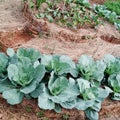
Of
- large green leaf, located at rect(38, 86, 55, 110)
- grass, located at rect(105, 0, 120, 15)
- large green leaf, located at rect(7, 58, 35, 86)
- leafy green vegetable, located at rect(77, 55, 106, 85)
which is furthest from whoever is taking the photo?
grass, located at rect(105, 0, 120, 15)

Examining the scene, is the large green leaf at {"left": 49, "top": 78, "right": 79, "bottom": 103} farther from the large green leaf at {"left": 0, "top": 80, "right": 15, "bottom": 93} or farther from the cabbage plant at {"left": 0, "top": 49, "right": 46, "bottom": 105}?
the large green leaf at {"left": 0, "top": 80, "right": 15, "bottom": 93}

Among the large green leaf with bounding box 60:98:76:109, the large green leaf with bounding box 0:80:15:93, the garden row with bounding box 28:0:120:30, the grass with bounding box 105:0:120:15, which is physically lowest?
the grass with bounding box 105:0:120:15

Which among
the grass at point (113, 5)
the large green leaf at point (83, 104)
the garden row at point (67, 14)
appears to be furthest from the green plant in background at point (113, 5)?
the large green leaf at point (83, 104)

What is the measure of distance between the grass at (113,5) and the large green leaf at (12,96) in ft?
8.90

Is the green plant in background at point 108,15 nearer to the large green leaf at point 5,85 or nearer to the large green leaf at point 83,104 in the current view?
the large green leaf at point 83,104

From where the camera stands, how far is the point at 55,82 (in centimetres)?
290

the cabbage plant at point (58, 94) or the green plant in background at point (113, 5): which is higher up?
the cabbage plant at point (58, 94)

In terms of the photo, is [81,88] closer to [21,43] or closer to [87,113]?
[87,113]

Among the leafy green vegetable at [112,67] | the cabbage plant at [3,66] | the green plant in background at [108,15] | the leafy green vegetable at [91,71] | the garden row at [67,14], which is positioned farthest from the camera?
the green plant in background at [108,15]

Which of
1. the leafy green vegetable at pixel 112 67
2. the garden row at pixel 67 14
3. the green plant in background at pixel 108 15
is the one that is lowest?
the green plant in background at pixel 108 15

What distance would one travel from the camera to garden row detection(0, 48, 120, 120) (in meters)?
2.87

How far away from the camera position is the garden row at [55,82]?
9.42 ft

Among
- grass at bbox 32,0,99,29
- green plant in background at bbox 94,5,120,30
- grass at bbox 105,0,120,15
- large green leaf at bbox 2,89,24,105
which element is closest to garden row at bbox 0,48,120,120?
large green leaf at bbox 2,89,24,105

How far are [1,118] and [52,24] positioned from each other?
4.58ft
